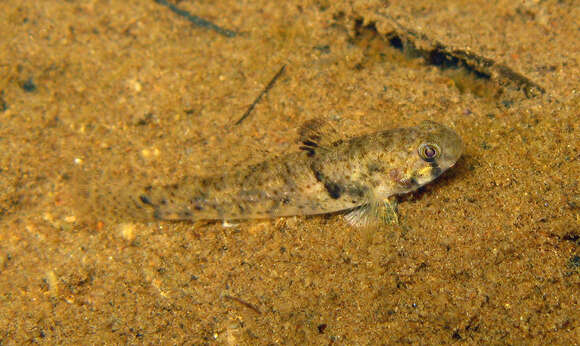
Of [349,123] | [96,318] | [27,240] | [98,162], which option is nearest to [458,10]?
[349,123]

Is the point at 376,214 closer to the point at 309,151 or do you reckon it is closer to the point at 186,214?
the point at 309,151

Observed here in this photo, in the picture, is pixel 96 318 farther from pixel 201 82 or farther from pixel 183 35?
pixel 183 35

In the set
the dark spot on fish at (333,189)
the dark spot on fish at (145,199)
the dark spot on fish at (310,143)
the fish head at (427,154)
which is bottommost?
the dark spot on fish at (145,199)

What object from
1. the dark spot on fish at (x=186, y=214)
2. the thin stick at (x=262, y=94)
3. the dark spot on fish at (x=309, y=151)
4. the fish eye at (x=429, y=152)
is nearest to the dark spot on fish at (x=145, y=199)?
the dark spot on fish at (x=186, y=214)

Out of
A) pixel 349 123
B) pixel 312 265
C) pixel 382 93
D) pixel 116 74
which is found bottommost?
pixel 312 265

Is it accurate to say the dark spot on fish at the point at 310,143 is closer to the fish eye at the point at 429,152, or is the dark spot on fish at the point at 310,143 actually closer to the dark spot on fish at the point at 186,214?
the fish eye at the point at 429,152

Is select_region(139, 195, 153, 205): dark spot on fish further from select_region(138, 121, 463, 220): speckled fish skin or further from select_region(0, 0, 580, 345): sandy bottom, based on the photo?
select_region(0, 0, 580, 345): sandy bottom
